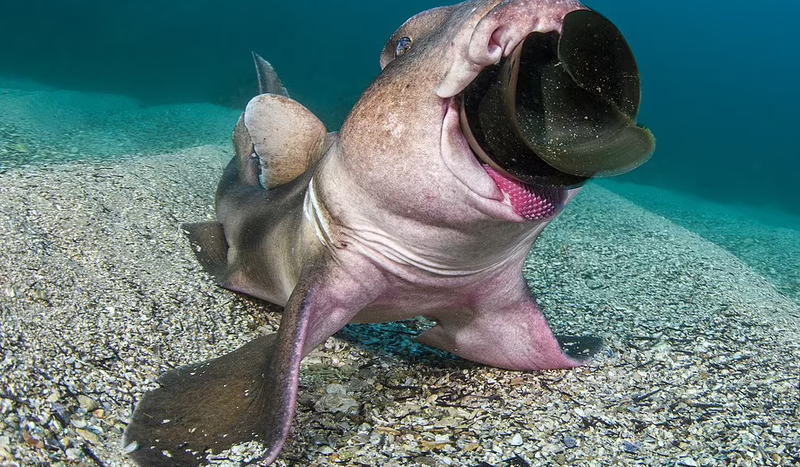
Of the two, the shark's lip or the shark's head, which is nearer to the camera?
the shark's head

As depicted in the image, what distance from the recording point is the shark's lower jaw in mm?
1701

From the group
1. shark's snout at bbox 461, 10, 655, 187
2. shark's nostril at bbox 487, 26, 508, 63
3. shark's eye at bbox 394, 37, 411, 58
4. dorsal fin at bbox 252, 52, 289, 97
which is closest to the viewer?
shark's snout at bbox 461, 10, 655, 187

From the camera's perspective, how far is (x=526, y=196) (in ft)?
5.61

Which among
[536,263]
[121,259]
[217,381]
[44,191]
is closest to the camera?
[217,381]

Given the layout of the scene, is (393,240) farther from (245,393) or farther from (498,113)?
(245,393)

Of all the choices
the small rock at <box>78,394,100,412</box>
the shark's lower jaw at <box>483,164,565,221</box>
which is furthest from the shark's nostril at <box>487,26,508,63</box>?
the small rock at <box>78,394,100,412</box>

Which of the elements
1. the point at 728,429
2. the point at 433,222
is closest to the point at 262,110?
the point at 433,222

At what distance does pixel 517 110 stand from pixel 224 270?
8.51 ft

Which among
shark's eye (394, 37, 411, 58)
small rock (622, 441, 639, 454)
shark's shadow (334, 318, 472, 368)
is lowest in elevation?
shark's shadow (334, 318, 472, 368)

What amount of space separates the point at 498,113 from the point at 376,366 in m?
1.72

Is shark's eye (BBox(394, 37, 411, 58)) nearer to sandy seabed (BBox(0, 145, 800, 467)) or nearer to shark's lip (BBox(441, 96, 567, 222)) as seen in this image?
shark's lip (BBox(441, 96, 567, 222))

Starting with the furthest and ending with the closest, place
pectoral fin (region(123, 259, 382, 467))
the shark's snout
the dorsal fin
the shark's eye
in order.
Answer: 1. the dorsal fin
2. the shark's eye
3. pectoral fin (region(123, 259, 382, 467))
4. the shark's snout

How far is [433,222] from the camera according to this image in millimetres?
1847

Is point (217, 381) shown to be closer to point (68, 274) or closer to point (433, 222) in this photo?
point (433, 222)
